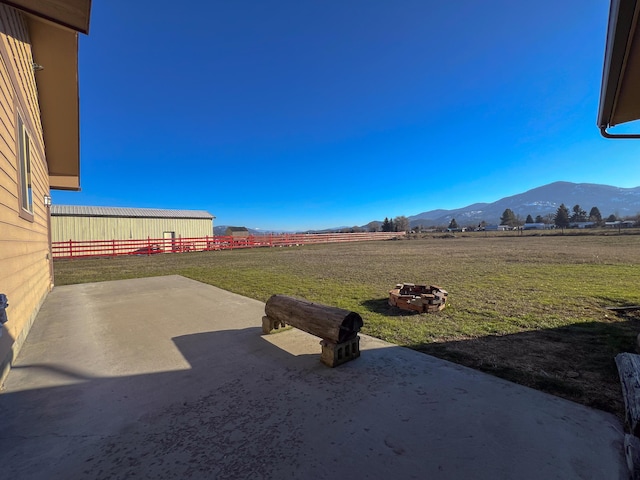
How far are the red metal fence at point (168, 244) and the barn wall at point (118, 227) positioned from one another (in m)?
1.11

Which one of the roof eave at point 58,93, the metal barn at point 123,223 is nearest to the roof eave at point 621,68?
the roof eave at point 58,93

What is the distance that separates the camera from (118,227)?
22.6 metres

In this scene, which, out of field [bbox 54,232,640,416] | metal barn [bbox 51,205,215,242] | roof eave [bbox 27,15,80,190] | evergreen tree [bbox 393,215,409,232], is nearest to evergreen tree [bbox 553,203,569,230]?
evergreen tree [bbox 393,215,409,232]

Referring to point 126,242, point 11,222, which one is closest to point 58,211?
point 126,242

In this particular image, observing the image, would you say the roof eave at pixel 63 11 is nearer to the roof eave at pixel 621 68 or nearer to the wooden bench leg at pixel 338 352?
the wooden bench leg at pixel 338 352

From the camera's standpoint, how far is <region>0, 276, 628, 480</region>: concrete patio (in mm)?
1743

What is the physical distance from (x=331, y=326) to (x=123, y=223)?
2520 cm

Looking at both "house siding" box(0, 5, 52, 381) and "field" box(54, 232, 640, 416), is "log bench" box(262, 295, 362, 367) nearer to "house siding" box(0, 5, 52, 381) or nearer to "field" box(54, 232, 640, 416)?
"field" box(54, 232, 640, 416)

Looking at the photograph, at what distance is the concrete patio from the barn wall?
21.8 metres

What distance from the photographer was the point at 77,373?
3002 mm

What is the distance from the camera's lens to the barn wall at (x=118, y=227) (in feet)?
66.6

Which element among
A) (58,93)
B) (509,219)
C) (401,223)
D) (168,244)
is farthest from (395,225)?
(58,93)

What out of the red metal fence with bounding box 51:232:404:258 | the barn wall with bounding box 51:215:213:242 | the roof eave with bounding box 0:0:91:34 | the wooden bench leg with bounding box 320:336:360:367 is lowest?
the wooden bench leg with bounding box 320:336:360:367

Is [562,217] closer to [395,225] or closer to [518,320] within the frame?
[395,225]
